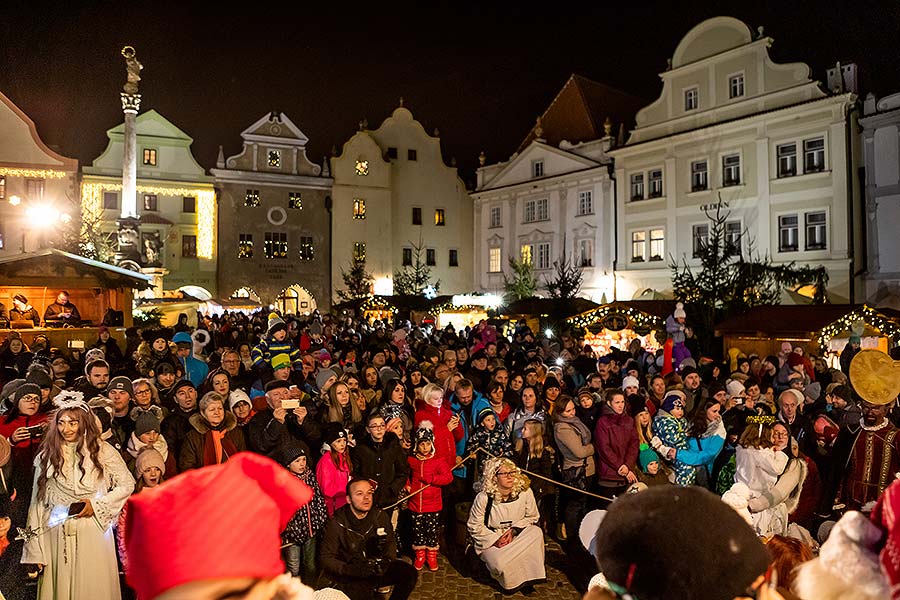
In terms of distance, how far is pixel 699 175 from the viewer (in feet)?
102

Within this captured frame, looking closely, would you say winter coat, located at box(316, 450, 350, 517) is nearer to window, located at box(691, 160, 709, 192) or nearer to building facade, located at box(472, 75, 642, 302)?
window, located at box(691, 160, 709, 192)

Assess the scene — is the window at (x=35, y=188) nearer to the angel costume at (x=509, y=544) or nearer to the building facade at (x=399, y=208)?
the building facade at (x=399, y=208)

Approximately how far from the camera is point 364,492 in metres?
5.28

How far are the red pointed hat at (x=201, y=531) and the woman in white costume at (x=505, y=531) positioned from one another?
14.5ft

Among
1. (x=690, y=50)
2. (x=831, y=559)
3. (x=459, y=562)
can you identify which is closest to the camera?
(x=831, y=559)

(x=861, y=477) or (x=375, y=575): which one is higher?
(x=861, y=477)

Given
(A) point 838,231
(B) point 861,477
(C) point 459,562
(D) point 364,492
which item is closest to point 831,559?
(D) point 364,492

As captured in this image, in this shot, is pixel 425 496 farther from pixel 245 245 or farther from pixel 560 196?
pixel 245 245

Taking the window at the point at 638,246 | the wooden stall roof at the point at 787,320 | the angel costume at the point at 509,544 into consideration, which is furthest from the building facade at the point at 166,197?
the angel costume at the point at 509,544

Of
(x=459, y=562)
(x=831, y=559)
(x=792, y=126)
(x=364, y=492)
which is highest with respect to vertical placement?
(x=792, y=126)

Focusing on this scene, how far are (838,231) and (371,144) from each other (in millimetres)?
26165

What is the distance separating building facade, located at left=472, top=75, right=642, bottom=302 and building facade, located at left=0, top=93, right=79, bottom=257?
22528 millimetres

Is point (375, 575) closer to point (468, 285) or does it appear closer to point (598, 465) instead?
point (598, 465)

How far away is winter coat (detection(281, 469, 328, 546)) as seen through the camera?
5.75 m
